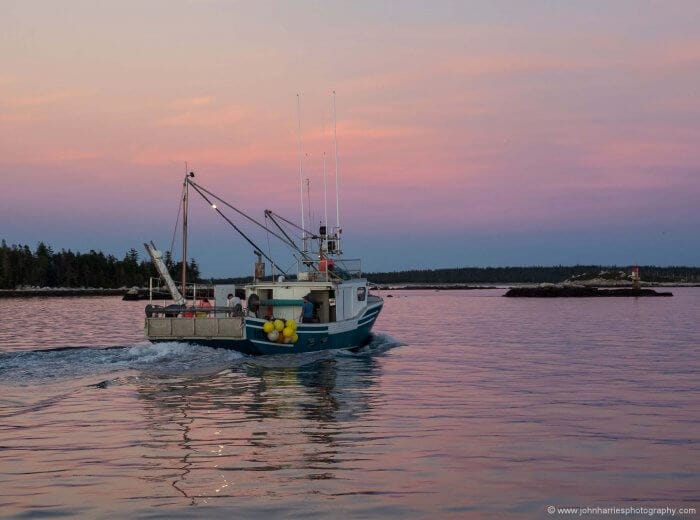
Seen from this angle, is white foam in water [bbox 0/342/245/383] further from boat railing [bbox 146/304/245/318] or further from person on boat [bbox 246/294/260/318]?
person on boat [bbox 246/294/260/318]

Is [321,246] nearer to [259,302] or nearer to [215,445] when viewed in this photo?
[259,302]

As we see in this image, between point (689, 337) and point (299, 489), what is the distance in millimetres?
46901

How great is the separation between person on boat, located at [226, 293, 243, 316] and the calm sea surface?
192 centimetres

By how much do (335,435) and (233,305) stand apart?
19675 mm

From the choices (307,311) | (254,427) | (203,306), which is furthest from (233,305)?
(254,427)

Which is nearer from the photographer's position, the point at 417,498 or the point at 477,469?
the point at 417,498

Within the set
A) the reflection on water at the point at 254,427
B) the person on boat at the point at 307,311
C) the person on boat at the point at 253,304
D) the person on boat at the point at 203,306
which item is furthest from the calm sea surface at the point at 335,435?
the person on boat at the point at 253,304

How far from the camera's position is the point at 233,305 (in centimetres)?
3759

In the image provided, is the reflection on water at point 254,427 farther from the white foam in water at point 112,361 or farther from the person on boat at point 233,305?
the person on boat at point 233,305

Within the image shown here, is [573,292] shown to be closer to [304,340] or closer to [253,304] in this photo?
[304,340]

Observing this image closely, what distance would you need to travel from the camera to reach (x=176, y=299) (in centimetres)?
4303

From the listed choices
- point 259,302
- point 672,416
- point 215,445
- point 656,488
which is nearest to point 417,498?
point 656,488

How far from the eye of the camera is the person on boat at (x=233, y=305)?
36406mm

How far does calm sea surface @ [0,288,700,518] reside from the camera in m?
13.1
